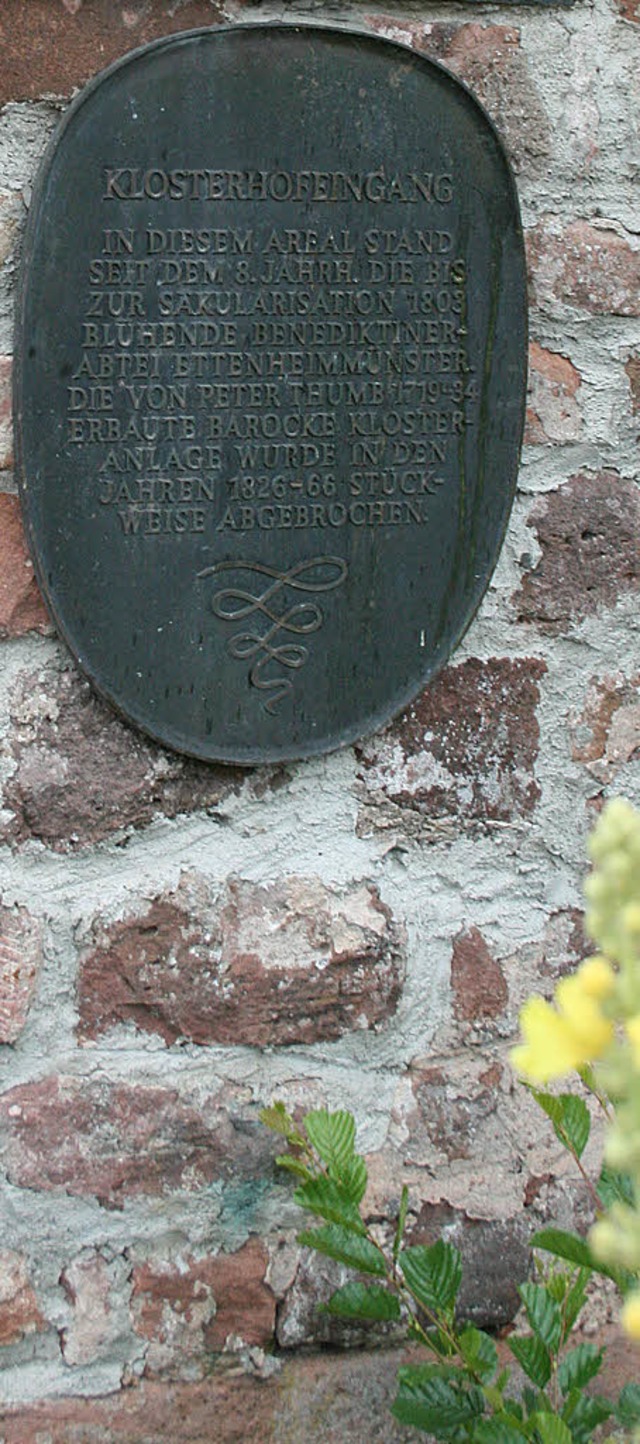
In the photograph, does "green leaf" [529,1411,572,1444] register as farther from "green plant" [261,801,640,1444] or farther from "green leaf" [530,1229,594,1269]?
"green leaf" [530,1229,594,1269]

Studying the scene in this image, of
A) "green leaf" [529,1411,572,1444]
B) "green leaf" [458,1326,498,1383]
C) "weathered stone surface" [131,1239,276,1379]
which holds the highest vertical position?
"green leaf" [529,1411,572,1444]

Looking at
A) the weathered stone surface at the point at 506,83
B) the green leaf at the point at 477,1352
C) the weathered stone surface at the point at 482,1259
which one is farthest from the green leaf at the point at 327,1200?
the weathered stone surface at the point at 506,83

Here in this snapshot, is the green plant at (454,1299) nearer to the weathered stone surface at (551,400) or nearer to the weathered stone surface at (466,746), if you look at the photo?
the weathered stone surface at (466,746)

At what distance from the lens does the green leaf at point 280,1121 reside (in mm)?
1606

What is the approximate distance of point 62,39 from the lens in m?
1.47

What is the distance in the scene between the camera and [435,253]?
63.1 inches

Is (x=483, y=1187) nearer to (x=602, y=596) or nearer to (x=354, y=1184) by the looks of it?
(x=354, y=1184)

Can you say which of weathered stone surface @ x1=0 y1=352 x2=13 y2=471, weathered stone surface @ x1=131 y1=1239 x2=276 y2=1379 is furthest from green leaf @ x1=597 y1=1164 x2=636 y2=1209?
weathered stone surface @ x1=0 y1=352 x2=13 y2=471

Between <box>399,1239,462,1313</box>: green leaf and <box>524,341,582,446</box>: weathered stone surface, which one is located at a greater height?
<box>524,341,582,446</box>: weathered stone surface

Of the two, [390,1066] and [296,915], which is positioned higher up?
[296,915]

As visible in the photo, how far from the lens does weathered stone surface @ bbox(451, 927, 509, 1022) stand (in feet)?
5.70

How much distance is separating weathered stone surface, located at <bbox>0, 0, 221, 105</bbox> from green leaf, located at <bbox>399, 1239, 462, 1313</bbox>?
1.17m

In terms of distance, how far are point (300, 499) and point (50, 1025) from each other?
605 mm

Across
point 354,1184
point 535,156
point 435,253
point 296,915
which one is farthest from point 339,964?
point 535,156
